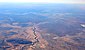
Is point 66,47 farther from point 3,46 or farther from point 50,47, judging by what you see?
point 3,46

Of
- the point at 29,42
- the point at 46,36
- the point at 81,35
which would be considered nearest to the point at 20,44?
the point at 29,42

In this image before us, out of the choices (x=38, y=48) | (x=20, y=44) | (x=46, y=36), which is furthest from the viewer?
(x=46, y=36)

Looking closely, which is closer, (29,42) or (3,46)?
(3,46)

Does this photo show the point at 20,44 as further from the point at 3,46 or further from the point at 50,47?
the point at 50,47

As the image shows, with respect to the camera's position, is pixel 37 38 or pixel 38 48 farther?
pixel 37 38

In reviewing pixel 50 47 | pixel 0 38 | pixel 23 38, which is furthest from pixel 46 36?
pixel 0 38

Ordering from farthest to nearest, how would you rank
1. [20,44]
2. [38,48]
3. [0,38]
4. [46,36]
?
1. [46,36]
2. [0,38]
3. [20,44]
4. [38,48]

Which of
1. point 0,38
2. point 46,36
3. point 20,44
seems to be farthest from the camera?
point 46,36

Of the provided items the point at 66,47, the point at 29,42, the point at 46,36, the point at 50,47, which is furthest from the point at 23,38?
the point at 66,47
